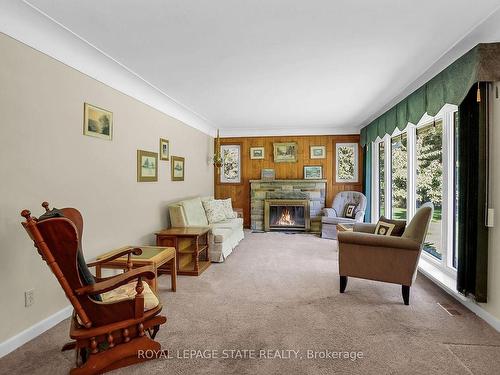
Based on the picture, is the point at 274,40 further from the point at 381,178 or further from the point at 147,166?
the point at 381,178

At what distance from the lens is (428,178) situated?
12.9ft

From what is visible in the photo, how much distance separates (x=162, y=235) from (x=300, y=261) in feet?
6.75

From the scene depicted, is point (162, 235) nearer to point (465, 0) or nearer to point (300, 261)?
point (300, 261)

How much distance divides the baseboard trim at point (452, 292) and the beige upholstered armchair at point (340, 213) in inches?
82.4

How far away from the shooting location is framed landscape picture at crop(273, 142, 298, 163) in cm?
703

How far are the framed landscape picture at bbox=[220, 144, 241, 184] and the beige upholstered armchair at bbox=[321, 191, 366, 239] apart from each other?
92.9 inches

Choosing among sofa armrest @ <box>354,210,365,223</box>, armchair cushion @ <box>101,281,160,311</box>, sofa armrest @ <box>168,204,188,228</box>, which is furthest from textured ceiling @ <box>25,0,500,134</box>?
sofa armrest @ <box>354,210,365,223</box>

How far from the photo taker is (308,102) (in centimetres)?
470

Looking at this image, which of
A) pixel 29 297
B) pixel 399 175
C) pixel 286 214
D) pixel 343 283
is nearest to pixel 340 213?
pixel 286 214

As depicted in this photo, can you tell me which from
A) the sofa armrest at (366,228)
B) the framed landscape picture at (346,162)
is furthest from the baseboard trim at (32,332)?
the framed landscape picture at (346,162)

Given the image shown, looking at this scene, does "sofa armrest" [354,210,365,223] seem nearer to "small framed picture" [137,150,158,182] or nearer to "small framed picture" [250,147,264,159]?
"small framed picture" [250,147,264,159]

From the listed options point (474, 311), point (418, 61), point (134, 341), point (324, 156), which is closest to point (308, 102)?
point (418, 61)

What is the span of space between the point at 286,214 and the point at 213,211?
88.0 inches

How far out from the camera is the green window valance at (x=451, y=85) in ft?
7.99
